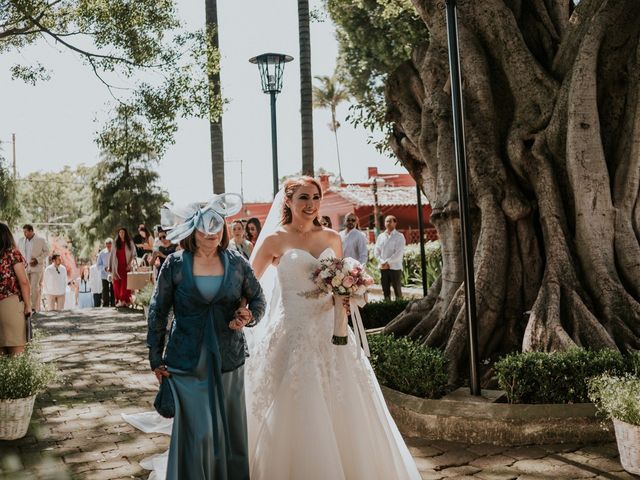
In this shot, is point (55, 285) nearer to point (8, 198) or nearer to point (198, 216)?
point (8, 198)

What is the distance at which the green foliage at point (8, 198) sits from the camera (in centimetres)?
2055

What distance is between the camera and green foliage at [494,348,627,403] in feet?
17.3

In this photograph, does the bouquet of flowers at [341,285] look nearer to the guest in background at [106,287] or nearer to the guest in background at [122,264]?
the guest in background at [122,264]

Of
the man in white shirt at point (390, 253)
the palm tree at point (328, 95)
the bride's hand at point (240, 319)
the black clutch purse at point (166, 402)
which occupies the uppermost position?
the palm tree at point (328, 95)

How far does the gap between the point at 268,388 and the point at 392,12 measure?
11.1 meters

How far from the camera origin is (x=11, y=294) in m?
7.05

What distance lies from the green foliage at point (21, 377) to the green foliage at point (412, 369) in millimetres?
3038

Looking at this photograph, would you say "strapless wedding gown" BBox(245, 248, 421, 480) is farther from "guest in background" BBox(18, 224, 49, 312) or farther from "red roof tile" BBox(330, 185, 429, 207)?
"red roof tile" BBox(330, 185, 429, 207)

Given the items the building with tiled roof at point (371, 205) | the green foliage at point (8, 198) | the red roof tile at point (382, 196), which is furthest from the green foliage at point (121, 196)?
the green foliage at point (8, 198)

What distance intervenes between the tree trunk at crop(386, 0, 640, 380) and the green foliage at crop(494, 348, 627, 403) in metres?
0.53

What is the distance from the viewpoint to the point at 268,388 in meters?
4.38

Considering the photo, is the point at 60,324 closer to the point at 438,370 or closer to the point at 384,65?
the point at 438,370

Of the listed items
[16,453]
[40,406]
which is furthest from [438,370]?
[40,406]

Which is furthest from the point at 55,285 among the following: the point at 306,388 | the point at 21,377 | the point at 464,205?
the point at 306,388
